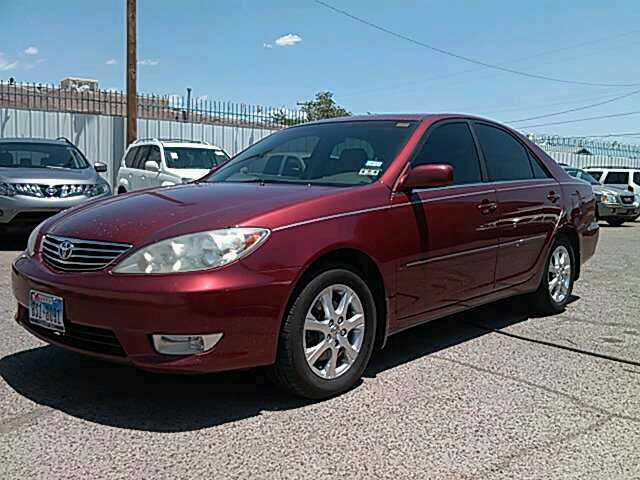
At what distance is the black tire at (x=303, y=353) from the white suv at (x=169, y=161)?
8308mm

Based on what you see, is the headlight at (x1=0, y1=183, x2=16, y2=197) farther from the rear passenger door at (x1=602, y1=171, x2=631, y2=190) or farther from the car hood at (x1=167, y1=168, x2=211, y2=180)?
the rear passenger door at (x1=602, y1=171, x2=631, y2=190)

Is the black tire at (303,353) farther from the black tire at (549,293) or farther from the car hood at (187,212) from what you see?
the black tire at (549,293)

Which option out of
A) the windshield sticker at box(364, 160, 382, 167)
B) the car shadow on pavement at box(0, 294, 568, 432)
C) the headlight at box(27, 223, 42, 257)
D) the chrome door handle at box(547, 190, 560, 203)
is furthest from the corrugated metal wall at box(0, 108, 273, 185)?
the windshield sticker at box(364, 160, 382, 167)

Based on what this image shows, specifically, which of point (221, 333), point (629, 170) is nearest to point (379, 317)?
point (221, 333)

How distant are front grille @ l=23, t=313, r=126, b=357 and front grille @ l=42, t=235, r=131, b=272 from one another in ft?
0.99

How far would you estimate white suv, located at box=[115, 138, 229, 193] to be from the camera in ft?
40.0

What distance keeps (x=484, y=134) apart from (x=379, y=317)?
1953 millimetres

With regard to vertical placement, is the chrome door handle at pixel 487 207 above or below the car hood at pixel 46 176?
above

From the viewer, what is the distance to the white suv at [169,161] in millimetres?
12185

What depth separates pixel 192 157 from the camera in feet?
42.0

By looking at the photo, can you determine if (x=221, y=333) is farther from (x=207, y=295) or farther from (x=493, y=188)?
(x=493, y=188)

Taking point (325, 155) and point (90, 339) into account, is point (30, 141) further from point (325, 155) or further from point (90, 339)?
point (90, 339)

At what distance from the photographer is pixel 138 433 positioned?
3.35 meters

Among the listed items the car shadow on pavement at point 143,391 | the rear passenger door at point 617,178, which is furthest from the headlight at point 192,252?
the rear passenger door at point 617,178
